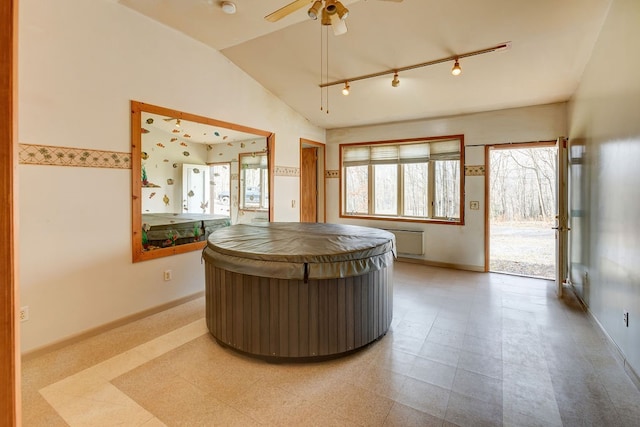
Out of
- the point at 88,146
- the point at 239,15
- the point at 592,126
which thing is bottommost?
the point at 88,146

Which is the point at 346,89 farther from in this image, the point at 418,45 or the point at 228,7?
the point at 228,7

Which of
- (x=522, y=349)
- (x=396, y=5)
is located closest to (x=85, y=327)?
(x=522, y=349)

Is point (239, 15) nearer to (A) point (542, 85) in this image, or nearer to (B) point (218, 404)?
(B) point (218, 404)

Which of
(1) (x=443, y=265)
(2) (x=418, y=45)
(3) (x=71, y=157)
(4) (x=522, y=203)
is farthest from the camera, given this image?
(4) (x=522, y=203)

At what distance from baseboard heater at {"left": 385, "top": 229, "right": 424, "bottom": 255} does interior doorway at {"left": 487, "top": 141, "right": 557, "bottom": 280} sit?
179cm

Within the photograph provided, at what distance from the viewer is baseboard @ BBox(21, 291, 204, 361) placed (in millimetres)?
2420

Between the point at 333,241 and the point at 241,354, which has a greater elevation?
the point at 333,241

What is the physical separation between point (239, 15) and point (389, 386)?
357 centimetres

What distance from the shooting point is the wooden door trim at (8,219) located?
2.66 ft

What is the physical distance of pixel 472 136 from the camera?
4.91 metres

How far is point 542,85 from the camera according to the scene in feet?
12.7

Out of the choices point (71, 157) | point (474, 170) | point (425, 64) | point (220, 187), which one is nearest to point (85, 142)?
point (71, 157)

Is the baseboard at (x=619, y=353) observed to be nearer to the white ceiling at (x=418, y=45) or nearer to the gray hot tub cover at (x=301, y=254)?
the gray hot tub cover at (x=301, y=254)

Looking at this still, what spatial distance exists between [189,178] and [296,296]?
7.84ft
